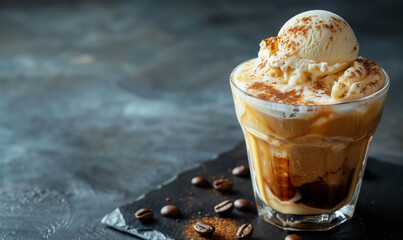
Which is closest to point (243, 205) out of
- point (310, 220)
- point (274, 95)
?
point (310, 220)

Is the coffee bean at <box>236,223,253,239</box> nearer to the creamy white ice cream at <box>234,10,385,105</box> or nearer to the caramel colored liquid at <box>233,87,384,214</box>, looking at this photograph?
the caramel colored liquid at <box>233,87,384,214</box>

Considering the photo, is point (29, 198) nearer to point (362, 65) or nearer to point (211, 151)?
point (211, 151)

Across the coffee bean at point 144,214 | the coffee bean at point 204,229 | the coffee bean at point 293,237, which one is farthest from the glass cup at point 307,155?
the coffee bean at point 144,214

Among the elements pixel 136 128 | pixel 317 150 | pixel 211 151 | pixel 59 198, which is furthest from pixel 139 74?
pixel 317 150

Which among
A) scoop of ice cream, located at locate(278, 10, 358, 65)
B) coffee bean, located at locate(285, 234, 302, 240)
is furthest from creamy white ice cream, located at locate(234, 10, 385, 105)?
coffee bean, located at locate(285, 234, 302, 240)

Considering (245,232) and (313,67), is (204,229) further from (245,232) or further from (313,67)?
(313,67)

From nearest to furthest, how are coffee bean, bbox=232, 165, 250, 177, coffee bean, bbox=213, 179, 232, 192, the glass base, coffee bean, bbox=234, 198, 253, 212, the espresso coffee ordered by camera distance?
the espresso coffee, the glass base, coffee bean, bbox=234, 198, 253, 212, coffee bean, bbox=213, 179, 232, 192, coffee bean, bbox=232, 165, 250, 177
